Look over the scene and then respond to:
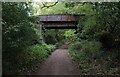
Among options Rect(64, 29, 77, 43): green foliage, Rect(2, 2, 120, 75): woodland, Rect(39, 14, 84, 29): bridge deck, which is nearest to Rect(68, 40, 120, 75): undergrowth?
Rect(2, 2, 120, 75): woodland

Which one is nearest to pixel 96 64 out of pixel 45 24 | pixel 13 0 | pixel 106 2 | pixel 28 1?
pixel 106 2

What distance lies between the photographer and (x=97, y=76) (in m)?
13.1

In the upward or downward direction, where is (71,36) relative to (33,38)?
downward

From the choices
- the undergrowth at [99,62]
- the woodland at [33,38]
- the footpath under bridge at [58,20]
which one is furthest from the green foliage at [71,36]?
the undergrowth at [99,62]

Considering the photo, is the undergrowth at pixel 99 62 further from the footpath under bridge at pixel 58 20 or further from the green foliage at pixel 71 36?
the green foliage at pixel 71 36

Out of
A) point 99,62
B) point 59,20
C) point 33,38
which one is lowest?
point 59,20

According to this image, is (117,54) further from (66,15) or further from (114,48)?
(66,15)

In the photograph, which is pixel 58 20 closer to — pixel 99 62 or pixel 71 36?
pixel 71 36

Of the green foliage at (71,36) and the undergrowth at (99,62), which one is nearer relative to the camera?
the undergrowth at (99,62)

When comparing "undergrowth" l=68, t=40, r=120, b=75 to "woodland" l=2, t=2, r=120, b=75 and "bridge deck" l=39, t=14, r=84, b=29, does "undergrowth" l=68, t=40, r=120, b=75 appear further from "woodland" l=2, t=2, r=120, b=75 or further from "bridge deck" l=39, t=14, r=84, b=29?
"bridge deck" l=39, t=14, r=84, b=29

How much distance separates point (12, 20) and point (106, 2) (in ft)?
18.7

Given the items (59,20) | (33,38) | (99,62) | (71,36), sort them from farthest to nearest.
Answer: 1. (71,36)
2. (59,20)
3. (99,62)
4. (33,38)

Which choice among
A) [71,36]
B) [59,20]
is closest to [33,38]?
[59,20]

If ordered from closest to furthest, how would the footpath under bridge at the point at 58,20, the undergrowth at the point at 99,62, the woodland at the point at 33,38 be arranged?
the woodland at the point at 33,38
the undergrowth at the point at 99,62
the footpath under bridge at the point at 58,20
